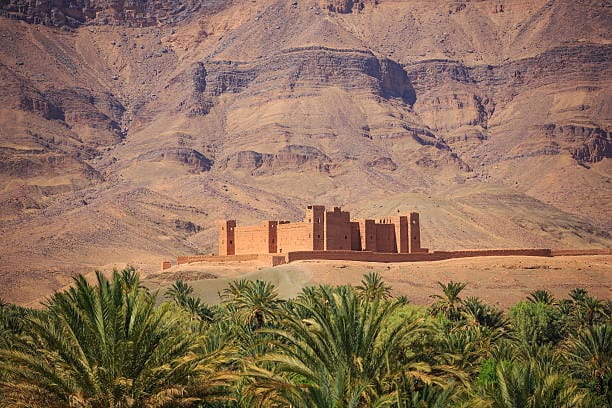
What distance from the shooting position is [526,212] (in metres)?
133

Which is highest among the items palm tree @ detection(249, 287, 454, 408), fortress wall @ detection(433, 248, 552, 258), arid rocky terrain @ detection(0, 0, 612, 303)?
arid rocky terrain @ detection(0, 0, 612, 303)

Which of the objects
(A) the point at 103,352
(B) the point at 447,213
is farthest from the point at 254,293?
(B) the point at 447,213

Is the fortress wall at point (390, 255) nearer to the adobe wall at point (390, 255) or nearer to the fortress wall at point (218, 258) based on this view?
the adobe wall at point (390, 255)

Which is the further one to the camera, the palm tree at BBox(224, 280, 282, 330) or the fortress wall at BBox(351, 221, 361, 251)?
the fortress wall at BBox(351, 221, 361, 251)

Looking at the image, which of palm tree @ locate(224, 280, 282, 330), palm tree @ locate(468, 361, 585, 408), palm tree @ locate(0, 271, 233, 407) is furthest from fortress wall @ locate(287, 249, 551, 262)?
palm tree @ locate(0, 271, 233, 407)

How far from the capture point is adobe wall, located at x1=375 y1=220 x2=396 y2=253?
75438 mm

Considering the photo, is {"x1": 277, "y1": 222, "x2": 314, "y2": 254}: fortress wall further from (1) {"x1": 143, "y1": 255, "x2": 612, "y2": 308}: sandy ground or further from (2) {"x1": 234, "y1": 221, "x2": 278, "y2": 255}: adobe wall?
(1) {"x1": 143, "y1": 255, "x2": 612, "y2": 308}: sandy ground

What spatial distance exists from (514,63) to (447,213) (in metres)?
84.3

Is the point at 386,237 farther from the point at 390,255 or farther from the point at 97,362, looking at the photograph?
the point at 97,362

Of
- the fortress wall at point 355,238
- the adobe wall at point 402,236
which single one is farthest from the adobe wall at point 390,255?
the fortress wall at point 355,238

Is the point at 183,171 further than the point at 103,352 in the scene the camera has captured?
Yes

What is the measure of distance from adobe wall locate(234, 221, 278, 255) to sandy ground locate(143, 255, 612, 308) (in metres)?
2.48

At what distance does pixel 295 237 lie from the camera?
7300 cm

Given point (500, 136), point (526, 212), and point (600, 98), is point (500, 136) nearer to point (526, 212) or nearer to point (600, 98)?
point (600, 98)
